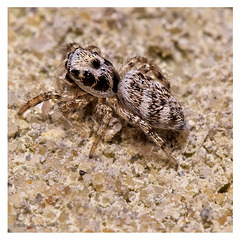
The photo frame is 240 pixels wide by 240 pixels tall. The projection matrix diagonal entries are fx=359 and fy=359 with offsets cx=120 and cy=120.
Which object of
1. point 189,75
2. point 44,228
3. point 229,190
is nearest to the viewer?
point 44,228

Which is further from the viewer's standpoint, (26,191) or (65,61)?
(65,61)

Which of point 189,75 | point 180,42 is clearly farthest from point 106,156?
point 180,42

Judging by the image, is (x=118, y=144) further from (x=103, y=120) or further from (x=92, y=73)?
(x=92, y=73)

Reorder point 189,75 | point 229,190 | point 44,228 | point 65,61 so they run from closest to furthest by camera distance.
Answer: point 44,228 → point 229,190 → point 65,61 → point 189,75

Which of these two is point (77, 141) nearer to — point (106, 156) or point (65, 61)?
point (106, 156)

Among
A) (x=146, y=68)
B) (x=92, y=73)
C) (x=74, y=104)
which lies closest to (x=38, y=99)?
(x=74, y=104)

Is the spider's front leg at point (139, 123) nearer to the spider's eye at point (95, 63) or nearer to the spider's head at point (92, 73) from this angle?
the spider's head at point (92, 73)

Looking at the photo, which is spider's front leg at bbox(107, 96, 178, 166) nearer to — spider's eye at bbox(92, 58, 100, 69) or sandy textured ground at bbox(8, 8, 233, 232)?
sandy textured ground at bbox(8, 8, 233, 232)
